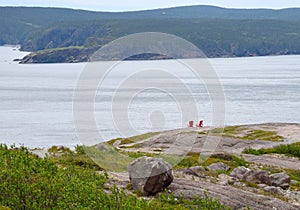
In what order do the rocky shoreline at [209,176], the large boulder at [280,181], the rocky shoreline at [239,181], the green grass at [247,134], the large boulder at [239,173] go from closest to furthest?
1. the rocky shoreline at [239,181]
2. the rocky shoreline at [209,176]
3. the large boulder at [280,181]
4. the large boulder at [239,173]
5. the green grass at [247,134]

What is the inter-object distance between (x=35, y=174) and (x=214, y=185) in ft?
26.3

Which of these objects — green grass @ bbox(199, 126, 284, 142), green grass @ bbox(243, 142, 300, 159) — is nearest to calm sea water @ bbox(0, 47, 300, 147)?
green grass @ bbox(199, 126, 284, 142)

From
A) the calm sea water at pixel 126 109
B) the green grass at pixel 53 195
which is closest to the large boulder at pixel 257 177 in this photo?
the green grass at pixel 53 195

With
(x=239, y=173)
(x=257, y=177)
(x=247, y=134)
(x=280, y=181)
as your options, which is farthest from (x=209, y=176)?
(x=247, y=134)

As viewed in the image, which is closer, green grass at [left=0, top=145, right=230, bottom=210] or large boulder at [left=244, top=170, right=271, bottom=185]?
green grass at [left=0, top=145, right=230, bottom=210]

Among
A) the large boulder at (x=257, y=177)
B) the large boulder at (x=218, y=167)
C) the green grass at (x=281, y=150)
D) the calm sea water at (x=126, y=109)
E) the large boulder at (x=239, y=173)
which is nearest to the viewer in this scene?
the large boulder at (x=257, y=177)

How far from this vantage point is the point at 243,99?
390 ft

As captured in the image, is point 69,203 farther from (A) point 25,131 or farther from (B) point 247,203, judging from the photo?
(A) point 25,131

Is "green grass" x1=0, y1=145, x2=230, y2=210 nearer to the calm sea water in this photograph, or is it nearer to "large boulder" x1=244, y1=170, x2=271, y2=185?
"large boulder" x1=244, y1=170, x2=271, y2=185

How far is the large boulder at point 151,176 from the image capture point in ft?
69.5

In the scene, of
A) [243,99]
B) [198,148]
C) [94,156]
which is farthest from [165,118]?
[94,156]

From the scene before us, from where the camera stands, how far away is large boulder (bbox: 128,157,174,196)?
21188mm

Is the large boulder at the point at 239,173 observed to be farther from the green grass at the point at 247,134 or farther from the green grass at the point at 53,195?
the green grass at the point at 247,134

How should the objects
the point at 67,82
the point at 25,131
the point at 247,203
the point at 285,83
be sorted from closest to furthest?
the point at 247,203
the point at 25,131
the point at 285,83
the point at 67,82
